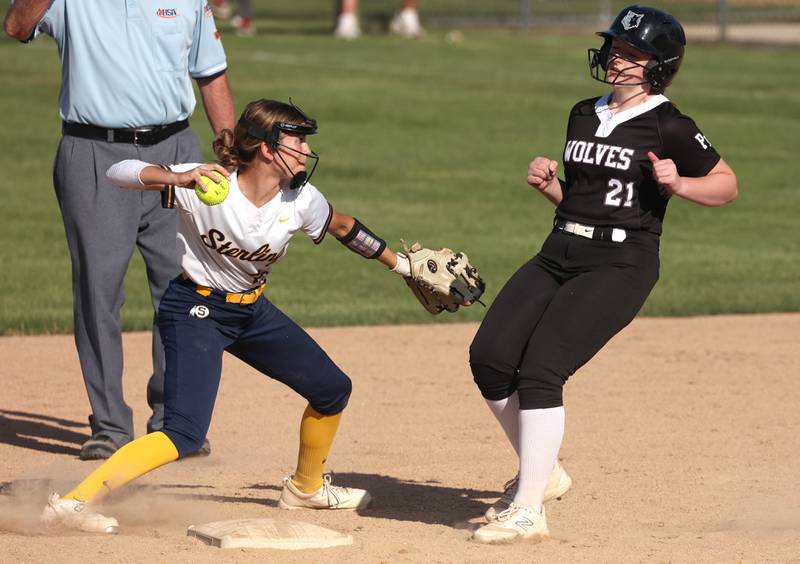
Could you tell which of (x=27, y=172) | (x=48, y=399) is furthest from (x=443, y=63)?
(x=48, y=399)

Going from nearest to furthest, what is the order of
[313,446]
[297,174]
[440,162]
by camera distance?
1. [297,174]
2. [313,446]
3. [440,162]

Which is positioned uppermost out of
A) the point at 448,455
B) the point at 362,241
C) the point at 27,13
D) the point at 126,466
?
the point at 27,13

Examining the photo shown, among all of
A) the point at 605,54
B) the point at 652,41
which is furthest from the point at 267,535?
the point at 652,41

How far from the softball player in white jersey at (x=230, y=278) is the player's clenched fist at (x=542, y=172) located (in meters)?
0.72

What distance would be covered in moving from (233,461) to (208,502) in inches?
30.3

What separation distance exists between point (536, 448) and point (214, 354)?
1335mm

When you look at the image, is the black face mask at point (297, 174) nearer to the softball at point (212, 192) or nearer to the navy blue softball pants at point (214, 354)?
the softball at point (212, 192)

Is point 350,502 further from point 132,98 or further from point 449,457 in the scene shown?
point 132,98

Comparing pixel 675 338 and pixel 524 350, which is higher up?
pixel 524 350

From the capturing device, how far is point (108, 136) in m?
6.89

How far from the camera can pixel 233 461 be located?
23.1ft

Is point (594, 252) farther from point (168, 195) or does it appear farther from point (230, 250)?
point (168, 195)

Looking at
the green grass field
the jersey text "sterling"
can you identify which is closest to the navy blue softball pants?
the jersey text "sterling"

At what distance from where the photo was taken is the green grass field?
1125cm
